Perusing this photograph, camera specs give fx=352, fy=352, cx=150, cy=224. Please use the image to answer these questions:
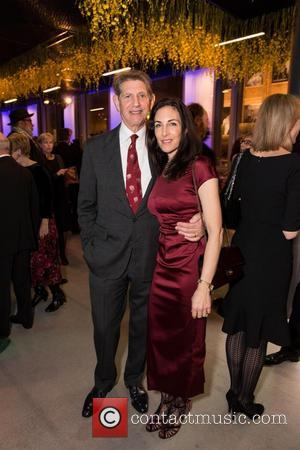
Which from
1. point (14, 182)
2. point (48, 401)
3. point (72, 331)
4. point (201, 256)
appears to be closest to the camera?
point (201, 256)

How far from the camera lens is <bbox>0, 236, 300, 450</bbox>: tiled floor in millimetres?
1694

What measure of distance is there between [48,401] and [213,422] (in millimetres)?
916

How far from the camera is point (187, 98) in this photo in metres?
8.35

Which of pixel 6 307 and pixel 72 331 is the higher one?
pixel 6 307

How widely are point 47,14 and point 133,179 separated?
→ 12.6 ft

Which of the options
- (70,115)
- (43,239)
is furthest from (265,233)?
(70,115)

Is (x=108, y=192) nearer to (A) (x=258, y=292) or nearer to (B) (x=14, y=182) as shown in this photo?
(A) (x=258, y=292)

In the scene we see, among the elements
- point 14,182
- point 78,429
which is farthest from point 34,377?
point 14,182

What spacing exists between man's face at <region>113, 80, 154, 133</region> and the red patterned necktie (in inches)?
3.3

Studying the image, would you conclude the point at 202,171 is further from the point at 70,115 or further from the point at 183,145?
the point at 70,115

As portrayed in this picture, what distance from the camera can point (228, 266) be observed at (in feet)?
5.10

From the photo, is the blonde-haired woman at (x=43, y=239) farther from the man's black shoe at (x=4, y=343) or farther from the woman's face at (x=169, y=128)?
the woman's face at (x=169, y=128)

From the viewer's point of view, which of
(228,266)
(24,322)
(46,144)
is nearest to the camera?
(228,266)

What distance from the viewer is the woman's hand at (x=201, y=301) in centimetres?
147
